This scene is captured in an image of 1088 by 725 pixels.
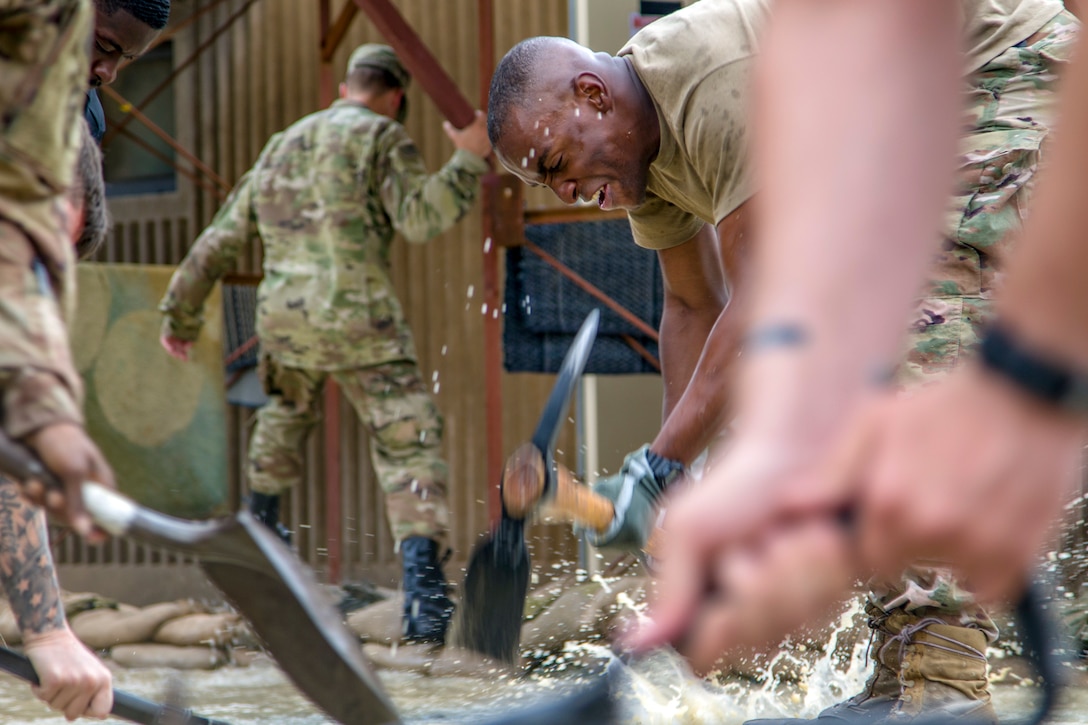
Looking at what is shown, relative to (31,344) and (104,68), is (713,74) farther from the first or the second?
(31,344)

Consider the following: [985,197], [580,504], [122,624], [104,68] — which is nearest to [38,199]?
[580,504]

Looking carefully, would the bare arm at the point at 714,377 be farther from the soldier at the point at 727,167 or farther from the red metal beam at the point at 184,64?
the red metal beam at the point at 184,64

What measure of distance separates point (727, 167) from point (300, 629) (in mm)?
1286

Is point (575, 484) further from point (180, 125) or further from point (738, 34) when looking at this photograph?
point (180, 125)

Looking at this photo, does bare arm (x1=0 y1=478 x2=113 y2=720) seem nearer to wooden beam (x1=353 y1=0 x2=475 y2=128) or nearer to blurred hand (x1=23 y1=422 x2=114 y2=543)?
blurred hand (x1=23 y1=422 x2=114 y2=543)

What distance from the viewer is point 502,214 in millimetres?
4793

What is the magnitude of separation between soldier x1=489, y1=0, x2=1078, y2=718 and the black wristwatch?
172 centimetres

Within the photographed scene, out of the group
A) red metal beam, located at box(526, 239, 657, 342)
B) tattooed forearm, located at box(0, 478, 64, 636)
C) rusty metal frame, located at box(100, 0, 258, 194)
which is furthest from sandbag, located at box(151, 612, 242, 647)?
rusty metal frame, located at box(100, 0, 258, 194)

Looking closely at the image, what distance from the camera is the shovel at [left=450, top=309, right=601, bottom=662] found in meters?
2.27

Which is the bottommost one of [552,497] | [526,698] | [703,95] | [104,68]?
[526,698]

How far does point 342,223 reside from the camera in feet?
15.1

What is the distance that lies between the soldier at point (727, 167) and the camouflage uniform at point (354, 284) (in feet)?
6.02

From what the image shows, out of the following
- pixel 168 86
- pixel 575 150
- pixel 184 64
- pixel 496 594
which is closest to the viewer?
pixel 496 594

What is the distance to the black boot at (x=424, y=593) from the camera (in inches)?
173
